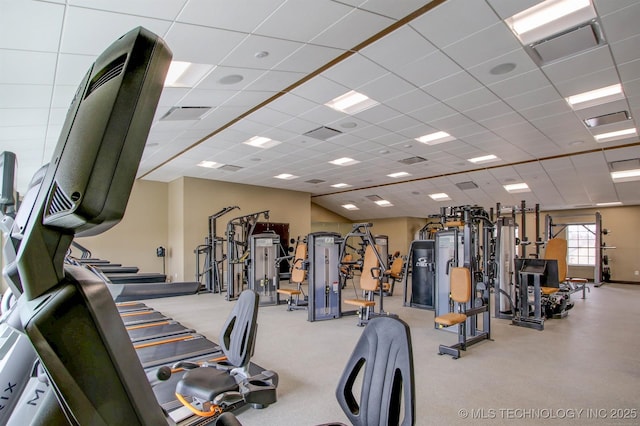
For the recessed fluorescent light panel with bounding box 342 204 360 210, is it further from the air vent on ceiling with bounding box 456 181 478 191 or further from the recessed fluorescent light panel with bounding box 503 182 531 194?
the recessed fluorescent light panel with bounding box 503 182 531 194

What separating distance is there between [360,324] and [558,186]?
7.89 m

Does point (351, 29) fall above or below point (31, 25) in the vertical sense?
above

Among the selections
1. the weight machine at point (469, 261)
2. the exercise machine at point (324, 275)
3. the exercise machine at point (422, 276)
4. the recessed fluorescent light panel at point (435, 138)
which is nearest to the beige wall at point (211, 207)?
the exercise machine at point (324, 275)

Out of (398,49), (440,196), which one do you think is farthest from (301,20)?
(440,196)

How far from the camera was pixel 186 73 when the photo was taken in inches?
178

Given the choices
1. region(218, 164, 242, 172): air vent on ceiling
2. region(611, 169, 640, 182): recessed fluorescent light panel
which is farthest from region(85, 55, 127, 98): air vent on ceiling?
region(611, 169, 640, 182): recessed fluorescent light panel

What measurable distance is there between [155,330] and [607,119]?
781 cm

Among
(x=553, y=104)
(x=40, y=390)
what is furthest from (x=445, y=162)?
(x=40, y=390)

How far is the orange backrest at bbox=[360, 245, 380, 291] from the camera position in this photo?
6.18m

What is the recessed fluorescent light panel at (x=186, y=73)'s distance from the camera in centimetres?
430

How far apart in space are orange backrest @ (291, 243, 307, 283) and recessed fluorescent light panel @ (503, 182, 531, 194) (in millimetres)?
6666

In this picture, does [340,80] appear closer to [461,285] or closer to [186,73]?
[186,73]

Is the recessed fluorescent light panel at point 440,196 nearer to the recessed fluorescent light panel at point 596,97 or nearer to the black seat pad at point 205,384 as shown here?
the recessed fluorescent light panel at point 596,97

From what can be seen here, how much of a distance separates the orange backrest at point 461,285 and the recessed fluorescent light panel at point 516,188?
23.4ft
